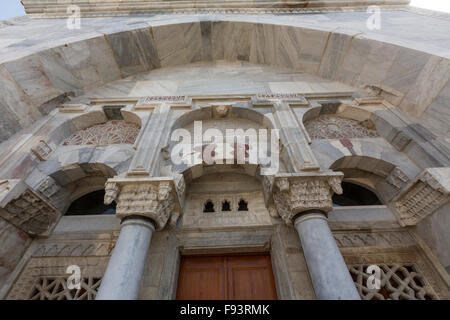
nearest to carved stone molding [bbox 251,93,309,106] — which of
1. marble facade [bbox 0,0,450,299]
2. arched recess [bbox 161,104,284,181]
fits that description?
marble facade [bbox 0,0,450,299]

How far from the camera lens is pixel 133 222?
2.48 metres

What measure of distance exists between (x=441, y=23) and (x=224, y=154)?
19.8ft

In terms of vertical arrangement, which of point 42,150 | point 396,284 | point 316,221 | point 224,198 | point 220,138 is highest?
point 220,138

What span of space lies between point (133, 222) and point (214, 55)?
4929 millimetres

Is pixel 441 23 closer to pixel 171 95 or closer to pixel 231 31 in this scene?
pixel 231 31

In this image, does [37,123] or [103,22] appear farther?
[103,22]

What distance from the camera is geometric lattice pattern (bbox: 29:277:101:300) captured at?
271 centimetres

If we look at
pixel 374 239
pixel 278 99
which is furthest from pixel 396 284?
pixel 278 99

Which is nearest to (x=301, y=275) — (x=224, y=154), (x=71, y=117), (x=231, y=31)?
(x=224, y=154)

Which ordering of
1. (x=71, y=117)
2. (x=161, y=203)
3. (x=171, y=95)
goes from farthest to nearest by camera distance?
(x=171, y=95), (x=71, y=117), (x=161, y=203)

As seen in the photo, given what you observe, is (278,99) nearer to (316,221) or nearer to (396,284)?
(316,221)

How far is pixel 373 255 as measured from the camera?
2.95 metres

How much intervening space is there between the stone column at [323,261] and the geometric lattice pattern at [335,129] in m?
1.85

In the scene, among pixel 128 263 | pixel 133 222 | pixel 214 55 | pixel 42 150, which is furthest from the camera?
pixel 214 55
